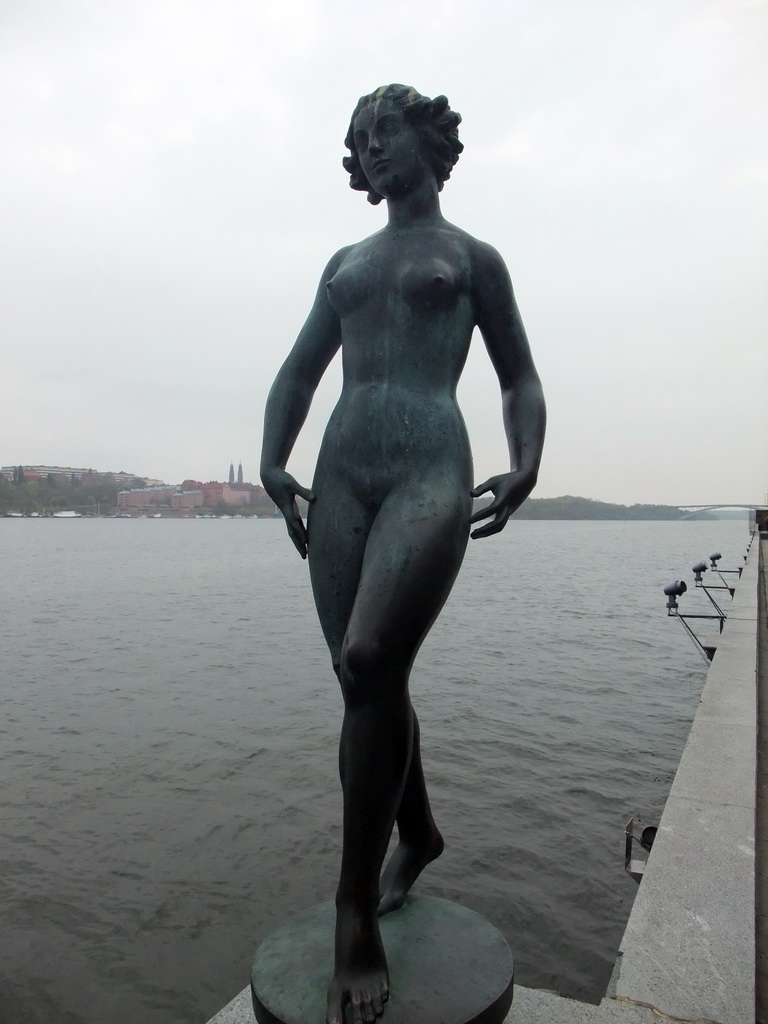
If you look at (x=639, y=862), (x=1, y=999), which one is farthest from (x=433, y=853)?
(x=1, y=999)

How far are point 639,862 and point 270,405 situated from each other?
17.0 feet

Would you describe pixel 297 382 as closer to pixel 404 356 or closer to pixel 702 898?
pixel 404 356

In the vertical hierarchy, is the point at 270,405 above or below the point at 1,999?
above

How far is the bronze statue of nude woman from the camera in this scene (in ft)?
8.39

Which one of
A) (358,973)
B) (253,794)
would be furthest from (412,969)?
(253,794)

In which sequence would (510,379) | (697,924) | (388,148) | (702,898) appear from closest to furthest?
(388,148)
(510,379)
(697,924)
(702,898)

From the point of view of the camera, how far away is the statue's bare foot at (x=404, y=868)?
3.12 metres

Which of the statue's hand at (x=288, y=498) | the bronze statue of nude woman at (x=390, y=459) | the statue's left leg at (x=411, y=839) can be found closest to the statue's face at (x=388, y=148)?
the bronze statue of nude woman at (x=390, y=459)

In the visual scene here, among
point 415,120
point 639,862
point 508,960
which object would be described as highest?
point 415,120

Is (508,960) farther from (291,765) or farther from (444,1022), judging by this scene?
(291,765)

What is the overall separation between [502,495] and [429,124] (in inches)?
57.1

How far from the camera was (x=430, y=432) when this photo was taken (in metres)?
2.77

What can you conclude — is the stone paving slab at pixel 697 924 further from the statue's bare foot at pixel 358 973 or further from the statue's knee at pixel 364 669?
the statue's knee at pixel 364 669

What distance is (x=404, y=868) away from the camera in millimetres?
3217
